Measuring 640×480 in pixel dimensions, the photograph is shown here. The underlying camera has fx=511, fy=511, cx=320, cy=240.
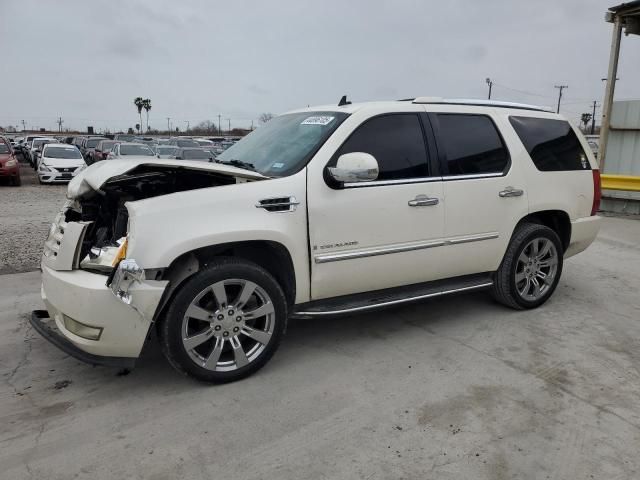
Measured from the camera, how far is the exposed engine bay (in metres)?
3.35

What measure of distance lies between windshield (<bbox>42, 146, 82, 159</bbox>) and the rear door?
17367 mm

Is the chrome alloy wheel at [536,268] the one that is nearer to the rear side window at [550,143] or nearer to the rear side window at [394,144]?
the rear side window at [550,143]

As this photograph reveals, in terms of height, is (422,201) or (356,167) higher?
(356,167)

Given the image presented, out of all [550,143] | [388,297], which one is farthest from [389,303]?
[550,143]

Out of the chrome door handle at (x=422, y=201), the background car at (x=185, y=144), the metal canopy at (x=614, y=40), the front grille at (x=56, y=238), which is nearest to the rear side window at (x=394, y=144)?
the chrome door handle at (x=422, y=201)

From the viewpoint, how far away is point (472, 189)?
4.29 metres

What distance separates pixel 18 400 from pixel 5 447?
521 millimetres

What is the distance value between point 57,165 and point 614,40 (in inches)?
666

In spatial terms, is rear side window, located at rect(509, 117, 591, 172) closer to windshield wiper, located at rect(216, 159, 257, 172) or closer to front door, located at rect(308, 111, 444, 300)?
front door, located at rect(308, 111, 444, 300)

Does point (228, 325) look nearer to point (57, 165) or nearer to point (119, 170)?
point (119, 170)

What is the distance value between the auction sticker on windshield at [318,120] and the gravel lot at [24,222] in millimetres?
4078

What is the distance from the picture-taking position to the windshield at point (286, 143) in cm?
371

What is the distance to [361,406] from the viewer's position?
10.4ft

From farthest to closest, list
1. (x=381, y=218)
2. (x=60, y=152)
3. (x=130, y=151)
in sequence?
(x=60, y=152)
(x=130, y=151)
(x=381, y=218)
